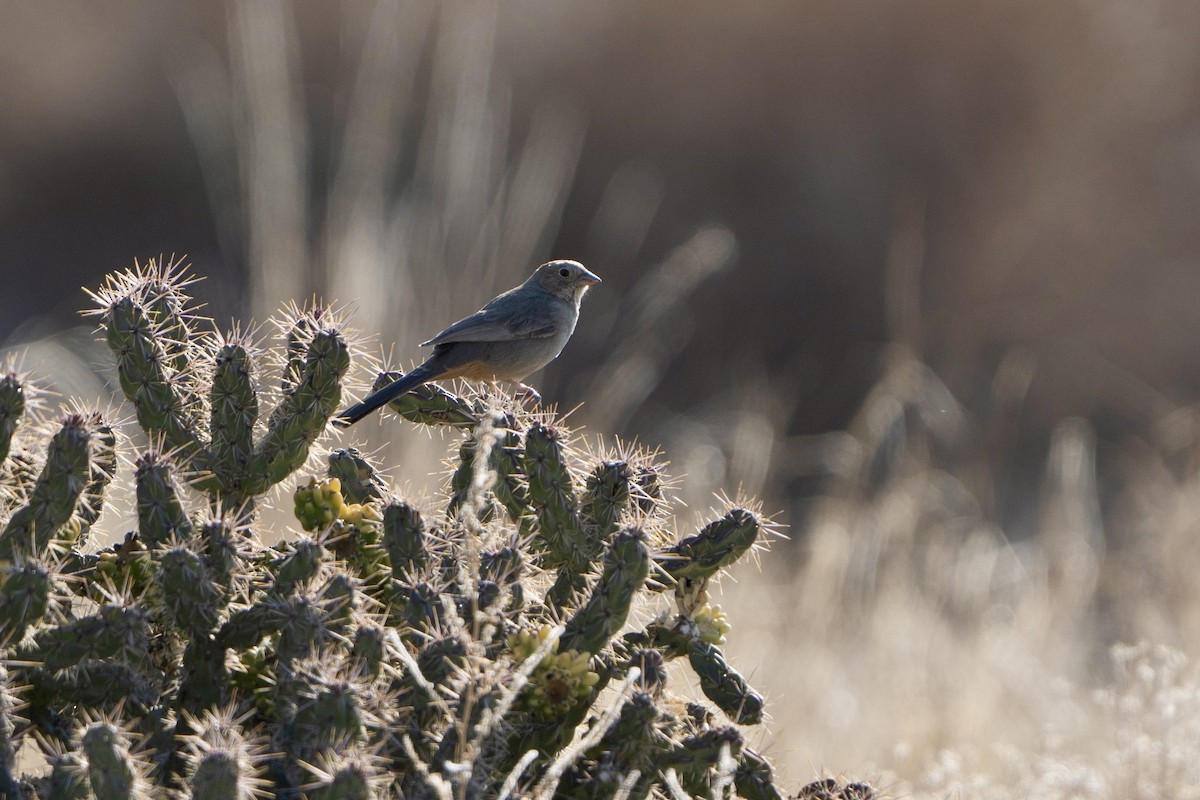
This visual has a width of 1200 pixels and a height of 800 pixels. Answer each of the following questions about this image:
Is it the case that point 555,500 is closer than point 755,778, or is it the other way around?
point 755,778

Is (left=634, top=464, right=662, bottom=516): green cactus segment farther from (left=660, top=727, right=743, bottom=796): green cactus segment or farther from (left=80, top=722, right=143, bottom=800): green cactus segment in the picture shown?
(left=80, top=722, right=143, bottom=800): green cactus segment

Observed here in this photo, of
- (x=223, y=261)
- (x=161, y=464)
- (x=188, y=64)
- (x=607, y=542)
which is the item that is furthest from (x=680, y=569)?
(x=188, y=64)

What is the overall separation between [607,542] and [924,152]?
515 inches

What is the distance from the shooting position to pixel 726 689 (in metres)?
3.14

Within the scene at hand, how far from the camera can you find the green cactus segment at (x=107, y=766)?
232 centimetres

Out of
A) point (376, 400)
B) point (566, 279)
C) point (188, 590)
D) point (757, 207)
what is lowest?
point (188, 590)

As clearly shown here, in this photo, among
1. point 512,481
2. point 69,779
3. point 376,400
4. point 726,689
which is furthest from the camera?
point 376,400

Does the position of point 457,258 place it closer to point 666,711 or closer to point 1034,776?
point 1034,776

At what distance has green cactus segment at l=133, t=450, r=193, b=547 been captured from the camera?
2.87m

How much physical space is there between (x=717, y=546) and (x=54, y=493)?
4.81ft

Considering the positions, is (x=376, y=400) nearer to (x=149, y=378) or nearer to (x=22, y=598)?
(x=149, y=378)

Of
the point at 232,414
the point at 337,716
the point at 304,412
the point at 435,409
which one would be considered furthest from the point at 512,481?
the point at 337,716

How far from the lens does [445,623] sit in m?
2.88

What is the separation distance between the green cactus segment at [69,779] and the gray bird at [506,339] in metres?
2.36
